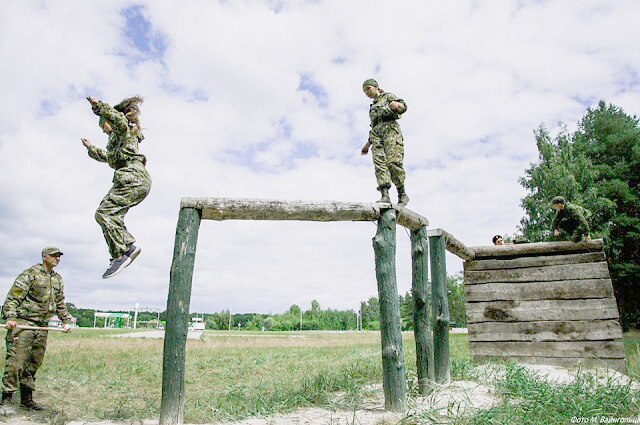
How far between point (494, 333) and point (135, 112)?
6.89 metres

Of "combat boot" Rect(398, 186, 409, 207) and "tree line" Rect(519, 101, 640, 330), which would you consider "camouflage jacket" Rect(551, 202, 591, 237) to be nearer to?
"combat boot" Rect(398, 186, 409, 207)

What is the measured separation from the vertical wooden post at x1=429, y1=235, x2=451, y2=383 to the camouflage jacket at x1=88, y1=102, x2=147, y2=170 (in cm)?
378

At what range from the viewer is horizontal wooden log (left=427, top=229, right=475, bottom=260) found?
6.40 meters

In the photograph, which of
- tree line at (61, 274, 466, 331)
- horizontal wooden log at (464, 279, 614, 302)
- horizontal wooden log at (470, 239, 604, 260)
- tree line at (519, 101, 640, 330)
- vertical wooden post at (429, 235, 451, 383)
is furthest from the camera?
tree line at (61, 274, 466, 331)

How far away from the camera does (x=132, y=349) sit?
12656mm

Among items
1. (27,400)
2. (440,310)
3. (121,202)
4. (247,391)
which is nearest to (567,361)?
(440,310)

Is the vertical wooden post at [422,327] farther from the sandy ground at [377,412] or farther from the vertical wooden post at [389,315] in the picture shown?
the vertical wooden post at [389,315]

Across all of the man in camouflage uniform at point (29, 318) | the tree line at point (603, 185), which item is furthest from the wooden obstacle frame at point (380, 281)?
the tree line at point (603, 185)

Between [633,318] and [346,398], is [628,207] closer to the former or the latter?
[633,318]

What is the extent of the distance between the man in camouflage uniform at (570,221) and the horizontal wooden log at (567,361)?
1972mm

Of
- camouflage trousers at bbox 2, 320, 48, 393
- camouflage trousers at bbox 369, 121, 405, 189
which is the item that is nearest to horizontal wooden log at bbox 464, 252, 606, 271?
camouflage trousers at bbox 369, 121, 405, 189

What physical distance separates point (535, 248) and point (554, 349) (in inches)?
67.6

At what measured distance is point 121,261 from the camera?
175 inches

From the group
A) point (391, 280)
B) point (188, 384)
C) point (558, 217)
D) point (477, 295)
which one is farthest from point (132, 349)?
point (558, 217)
